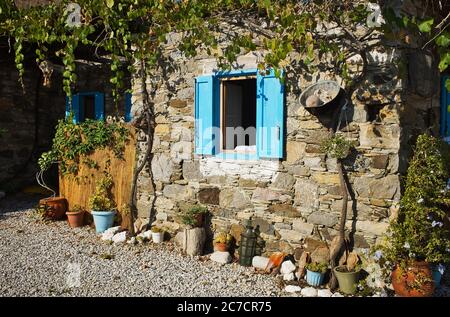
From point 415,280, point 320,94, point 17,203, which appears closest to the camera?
point 415,280

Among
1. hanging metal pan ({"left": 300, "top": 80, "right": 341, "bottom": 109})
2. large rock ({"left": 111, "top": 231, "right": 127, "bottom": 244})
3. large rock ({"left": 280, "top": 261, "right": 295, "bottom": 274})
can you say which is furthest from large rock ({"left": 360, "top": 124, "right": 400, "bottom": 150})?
large rock ({"left": 111, "top": 231, "right": 127, "bottom": 244})

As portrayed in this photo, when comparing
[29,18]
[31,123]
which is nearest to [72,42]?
[29,18]

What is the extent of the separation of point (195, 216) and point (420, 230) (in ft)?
8.23

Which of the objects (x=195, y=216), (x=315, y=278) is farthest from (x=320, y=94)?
(x=195, y=216)

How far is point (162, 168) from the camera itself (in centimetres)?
546

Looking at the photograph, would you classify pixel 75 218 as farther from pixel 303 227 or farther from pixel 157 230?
pixel 303 227

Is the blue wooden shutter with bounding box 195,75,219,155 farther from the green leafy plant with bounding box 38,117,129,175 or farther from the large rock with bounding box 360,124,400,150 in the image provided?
the large rock with bounding box 360,124,400,150

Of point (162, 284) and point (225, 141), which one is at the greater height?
point (225, 141)

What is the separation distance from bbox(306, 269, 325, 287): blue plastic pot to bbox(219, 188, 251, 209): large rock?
3.58ft

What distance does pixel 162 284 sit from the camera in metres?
4.06

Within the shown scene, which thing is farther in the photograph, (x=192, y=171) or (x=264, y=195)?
(x=192, y=171)

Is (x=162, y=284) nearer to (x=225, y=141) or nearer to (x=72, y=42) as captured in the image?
(x=225, y=141)

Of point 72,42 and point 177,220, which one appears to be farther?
point 177,220

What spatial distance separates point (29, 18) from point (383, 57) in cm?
429
